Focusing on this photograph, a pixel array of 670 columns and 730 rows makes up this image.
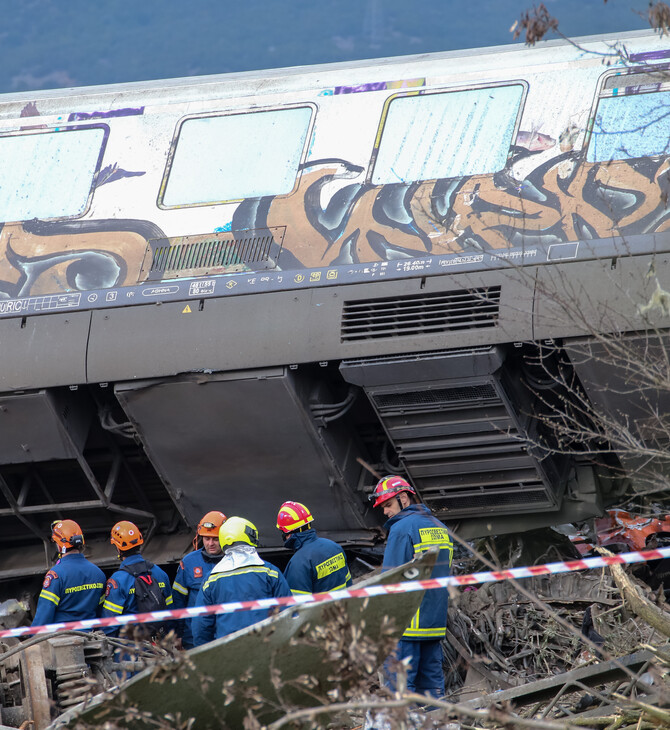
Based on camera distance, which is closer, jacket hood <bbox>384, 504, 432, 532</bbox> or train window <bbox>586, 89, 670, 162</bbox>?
jacket hood <bbox>384, 504, 432, 532</bbox>

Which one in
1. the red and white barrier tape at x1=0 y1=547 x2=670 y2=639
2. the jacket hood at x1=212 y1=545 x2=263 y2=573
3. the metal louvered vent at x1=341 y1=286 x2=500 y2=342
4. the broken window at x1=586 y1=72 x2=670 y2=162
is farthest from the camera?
the broken window at x1=586 y1=72 x2=670 y2=162

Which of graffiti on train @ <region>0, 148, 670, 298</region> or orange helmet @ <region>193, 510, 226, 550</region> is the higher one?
graffiti on train @ <region>0, 148, 670, 298</region>

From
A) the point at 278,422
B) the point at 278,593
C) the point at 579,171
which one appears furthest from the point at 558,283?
the point at 278,593

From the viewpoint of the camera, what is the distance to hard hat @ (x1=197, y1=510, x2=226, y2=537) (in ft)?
23.2

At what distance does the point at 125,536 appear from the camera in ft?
23.0

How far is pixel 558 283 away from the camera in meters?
6.48

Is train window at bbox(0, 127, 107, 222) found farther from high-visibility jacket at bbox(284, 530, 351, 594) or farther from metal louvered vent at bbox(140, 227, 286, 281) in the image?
high-visibility jacket at bbox(284, 530, 351, 594)

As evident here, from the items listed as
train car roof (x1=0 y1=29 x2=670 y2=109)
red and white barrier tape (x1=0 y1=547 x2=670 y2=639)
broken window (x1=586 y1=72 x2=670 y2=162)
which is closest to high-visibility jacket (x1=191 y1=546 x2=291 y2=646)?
red and white barrier tape (x1=0 y1=547 x2=670 y2=639)

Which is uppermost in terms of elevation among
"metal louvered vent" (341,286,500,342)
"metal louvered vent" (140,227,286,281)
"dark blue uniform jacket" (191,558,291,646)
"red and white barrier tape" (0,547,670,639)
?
"metal louvered vent" (140,227,286,281)

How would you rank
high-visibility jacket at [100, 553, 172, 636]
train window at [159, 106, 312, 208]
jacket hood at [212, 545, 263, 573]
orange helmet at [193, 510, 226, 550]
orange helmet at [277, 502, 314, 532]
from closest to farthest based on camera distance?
1. jacket hood at [212, 545, 263, 573]
2. orange helmet at [277, 502, 314, 532]
3. high-visibility jacket at [100, 553, 172, 636]
4. orange helmet at [193, 510, 226, 550]
5. train window at [159, 106, 312, 208]

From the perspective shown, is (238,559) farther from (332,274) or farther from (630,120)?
(630,120)

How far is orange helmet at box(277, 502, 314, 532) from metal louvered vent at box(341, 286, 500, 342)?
1.05 metres

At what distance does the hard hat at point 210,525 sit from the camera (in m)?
7.06

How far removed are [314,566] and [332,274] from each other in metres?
1.77
